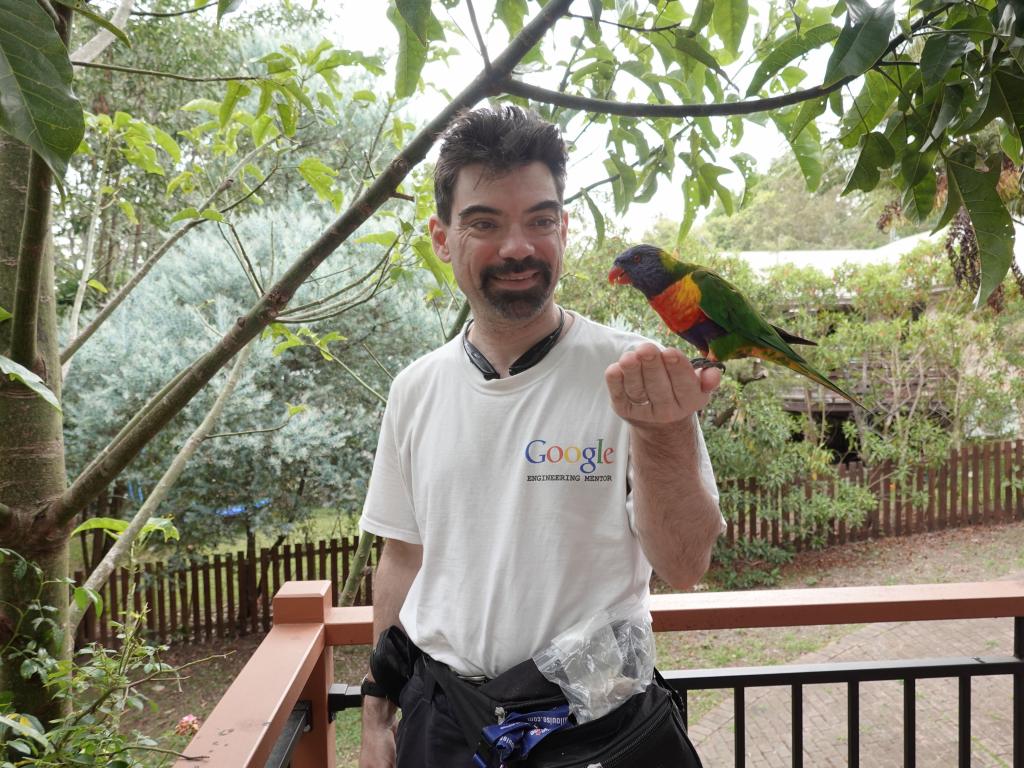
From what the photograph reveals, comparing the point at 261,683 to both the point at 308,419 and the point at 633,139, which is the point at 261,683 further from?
the point at 308,419

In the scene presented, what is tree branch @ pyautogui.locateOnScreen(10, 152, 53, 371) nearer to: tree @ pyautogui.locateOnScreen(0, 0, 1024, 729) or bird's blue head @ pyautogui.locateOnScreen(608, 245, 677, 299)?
tree @ pyautogui.locateOnScreen(0, 0, 1024, 729)

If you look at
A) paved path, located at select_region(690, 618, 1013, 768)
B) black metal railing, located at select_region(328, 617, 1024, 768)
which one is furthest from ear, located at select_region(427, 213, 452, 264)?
paved path, located at select_region(690, 618, 1013, 768)

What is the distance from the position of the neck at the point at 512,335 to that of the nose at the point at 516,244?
0.40 ft

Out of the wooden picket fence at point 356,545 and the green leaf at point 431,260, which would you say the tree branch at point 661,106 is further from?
the wooden picket fence at point 356,545

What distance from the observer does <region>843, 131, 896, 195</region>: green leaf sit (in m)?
0.92

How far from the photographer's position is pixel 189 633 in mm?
5816

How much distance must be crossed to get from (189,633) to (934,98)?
6357 mm

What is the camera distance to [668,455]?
39.6 inches

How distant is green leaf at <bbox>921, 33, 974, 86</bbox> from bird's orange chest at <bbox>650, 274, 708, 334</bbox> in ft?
1.32

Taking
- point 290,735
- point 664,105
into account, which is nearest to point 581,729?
point 290,735

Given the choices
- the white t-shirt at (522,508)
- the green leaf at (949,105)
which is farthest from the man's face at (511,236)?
the green leaf at (949,105)

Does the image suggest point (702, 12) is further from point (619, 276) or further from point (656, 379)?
point (656, 379)

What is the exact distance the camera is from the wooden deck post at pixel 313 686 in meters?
1.46

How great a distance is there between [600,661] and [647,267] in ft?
1.92
